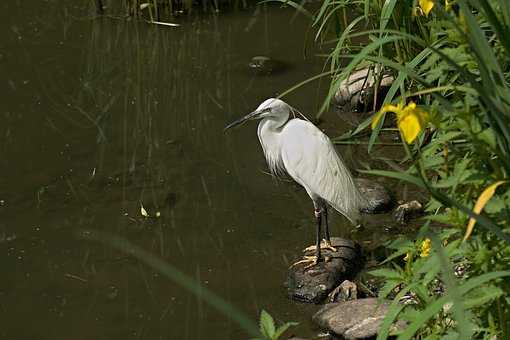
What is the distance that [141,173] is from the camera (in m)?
5.16

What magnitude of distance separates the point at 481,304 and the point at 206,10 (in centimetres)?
531

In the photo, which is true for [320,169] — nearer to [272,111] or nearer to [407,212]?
[272,111]

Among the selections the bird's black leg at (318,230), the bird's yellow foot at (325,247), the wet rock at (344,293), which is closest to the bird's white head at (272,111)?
the bird's black leg at (318,230)

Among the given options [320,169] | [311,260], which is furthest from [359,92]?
[311,260]

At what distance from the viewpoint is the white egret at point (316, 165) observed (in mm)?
4293

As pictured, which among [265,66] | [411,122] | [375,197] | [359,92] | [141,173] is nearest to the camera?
[411,122]

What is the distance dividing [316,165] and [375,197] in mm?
454

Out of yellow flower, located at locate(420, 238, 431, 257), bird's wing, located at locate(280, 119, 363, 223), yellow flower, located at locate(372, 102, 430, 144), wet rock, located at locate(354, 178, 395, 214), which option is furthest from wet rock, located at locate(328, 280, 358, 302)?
yellow flower, located at locate(372, 102, 430, 144)

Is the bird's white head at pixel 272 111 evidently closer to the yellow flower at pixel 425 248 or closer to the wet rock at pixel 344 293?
the wet rock at pixel 344 293

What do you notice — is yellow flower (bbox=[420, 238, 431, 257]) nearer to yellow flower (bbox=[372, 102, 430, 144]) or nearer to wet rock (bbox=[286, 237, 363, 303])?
yellow flower (bbox=[372, 102, 430, 144])

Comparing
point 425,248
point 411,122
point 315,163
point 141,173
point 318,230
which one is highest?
point 411,122

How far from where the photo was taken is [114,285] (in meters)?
4.25

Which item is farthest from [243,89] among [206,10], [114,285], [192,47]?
[114,285]

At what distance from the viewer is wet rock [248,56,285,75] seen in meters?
6.24
